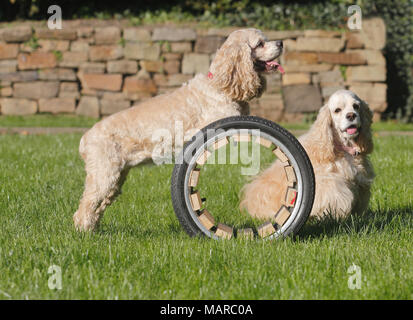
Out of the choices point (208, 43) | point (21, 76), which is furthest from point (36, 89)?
point (208, 43)

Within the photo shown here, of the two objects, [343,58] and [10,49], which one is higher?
[10,49]

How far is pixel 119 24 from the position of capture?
11.8 m

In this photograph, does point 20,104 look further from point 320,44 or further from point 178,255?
point 178,255

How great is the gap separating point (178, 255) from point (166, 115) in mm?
1110

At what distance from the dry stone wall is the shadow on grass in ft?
21.9

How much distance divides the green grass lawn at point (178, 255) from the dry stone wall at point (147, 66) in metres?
6.09

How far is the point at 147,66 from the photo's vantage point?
1129cm

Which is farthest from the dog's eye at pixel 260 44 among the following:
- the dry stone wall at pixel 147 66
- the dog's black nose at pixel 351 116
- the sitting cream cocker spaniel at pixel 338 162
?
the dry stone wall at pixel 147 66

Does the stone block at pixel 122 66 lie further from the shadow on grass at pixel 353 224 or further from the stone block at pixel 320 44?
Result: the shadow on grass at pixel 353 224

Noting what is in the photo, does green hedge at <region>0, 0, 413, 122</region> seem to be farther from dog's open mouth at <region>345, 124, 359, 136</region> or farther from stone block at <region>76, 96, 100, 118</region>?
dog's open mouth at <region>345, 124, 359, 136</region>

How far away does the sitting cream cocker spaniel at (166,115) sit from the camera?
12.7 ft

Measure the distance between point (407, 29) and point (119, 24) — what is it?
5.92m

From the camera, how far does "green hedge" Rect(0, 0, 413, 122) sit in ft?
37.4
